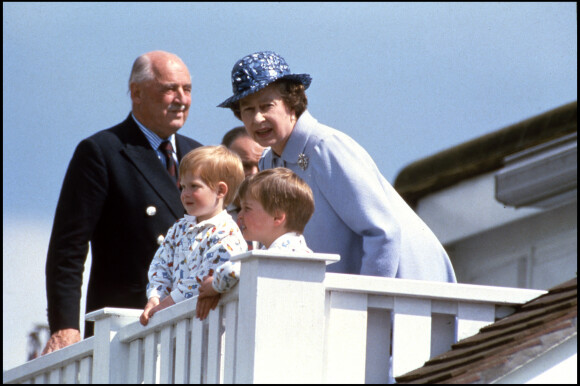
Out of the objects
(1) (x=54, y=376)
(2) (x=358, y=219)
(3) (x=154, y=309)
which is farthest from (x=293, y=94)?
(1) (x=54, y=376)

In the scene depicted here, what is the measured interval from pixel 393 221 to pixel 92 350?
1.65m

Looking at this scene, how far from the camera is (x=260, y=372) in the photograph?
5926 mm

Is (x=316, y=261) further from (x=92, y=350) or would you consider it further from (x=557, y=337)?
(x=92, y=350)

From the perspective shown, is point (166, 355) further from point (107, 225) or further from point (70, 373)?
point (107, 225)

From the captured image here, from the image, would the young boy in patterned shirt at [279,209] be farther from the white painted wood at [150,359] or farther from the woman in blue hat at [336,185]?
the white painted wood at [150,359]

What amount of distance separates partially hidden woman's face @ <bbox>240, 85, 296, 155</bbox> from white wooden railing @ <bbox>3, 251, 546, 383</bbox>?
1080 millimetres

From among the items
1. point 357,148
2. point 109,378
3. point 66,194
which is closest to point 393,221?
point 357,148

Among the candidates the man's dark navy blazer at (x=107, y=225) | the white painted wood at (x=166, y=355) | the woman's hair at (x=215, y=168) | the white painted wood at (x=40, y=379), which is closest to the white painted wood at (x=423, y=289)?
the white painted wood at (x=166, y=355)

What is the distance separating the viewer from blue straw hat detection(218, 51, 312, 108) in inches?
289

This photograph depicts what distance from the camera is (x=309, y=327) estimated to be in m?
6.02

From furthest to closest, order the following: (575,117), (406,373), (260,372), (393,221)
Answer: (575,117)
(393,221)
(406,373)
(260,372)

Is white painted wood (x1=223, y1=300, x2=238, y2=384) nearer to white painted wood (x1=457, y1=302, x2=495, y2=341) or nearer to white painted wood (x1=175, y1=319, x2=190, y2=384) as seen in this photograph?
white painted wood (x1=175, y1=319, x2=190, y2=384)

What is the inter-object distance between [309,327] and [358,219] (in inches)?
38.1

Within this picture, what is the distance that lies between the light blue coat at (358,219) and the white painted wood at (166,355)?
794 millimetres
